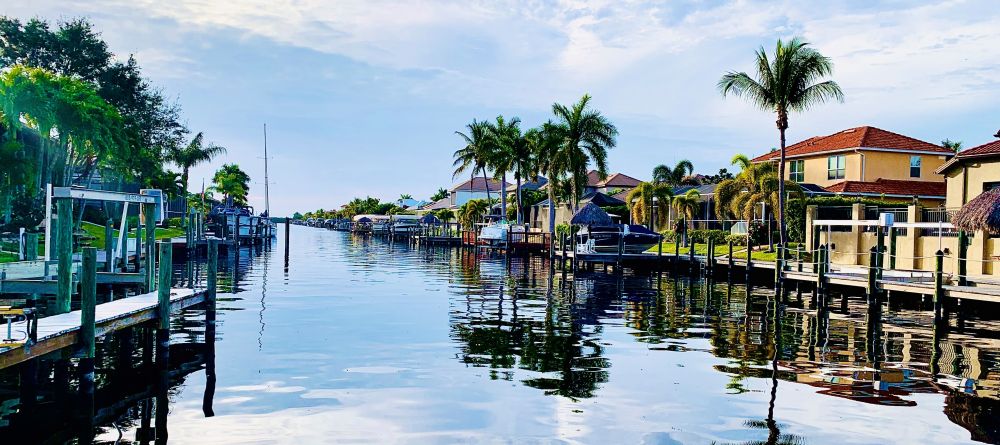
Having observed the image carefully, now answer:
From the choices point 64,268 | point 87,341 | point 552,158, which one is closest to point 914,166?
point 552,158

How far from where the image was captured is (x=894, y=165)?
5922cm

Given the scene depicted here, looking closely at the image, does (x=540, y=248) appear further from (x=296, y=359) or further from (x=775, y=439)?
(x=775, y=439)

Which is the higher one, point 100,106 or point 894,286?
point 100,106

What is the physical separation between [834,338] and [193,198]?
10014 centimetres

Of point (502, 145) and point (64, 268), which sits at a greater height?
point (502, 145)

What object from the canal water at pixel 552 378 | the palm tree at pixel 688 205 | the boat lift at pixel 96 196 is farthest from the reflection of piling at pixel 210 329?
the palm tree at pixel 688 205

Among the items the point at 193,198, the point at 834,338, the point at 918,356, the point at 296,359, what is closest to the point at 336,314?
the point at 296,359

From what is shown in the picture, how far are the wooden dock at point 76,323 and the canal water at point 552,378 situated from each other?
3.26 feet

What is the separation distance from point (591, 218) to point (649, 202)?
29.6 ft

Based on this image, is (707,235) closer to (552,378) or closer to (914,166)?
(914,166)

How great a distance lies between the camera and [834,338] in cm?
2178

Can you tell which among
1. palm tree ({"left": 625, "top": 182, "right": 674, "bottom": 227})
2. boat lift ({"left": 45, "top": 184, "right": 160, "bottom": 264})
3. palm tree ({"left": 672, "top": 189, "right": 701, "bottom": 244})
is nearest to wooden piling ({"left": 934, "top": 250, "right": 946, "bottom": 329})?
boat lift ({"left": 45, "top": 184, "right": 160, "bottom": 264})

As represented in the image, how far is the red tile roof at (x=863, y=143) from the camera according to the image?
5909 cm

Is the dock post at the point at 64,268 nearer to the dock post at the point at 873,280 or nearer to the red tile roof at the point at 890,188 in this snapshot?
the dock post at the point at 873,280
